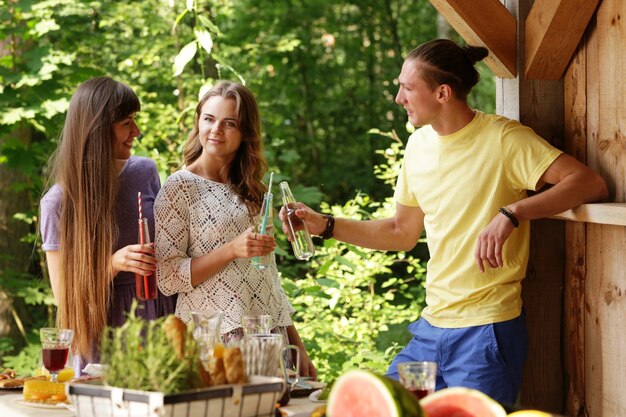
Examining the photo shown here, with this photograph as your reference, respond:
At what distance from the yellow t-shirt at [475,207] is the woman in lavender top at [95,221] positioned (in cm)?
90

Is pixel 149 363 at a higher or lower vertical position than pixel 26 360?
higher

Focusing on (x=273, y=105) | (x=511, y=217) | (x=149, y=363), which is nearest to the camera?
(x=149, y=363)

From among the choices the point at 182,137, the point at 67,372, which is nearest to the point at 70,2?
the point at 182,137

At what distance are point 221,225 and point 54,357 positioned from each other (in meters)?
0.76

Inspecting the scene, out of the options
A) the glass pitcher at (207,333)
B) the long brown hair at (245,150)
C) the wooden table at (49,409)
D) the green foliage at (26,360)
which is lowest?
the green foliage at (26,360)

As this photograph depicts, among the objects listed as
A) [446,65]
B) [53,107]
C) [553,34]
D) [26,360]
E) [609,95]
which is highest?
[53,107]

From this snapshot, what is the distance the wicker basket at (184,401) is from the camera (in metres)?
1.76

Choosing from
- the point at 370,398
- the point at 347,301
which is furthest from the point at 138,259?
the point at 347,301

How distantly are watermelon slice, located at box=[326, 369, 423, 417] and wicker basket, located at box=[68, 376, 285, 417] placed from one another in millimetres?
248

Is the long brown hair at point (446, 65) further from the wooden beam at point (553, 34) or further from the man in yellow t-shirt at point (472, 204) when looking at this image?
the wooden beam at point (553, 34)

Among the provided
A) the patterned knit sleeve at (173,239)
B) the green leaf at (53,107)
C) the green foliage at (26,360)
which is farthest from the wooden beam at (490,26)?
the green foliage at (26,360)

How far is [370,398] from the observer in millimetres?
1648

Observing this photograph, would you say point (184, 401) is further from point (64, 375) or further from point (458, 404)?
point (64, 375)

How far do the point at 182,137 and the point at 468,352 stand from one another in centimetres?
310
